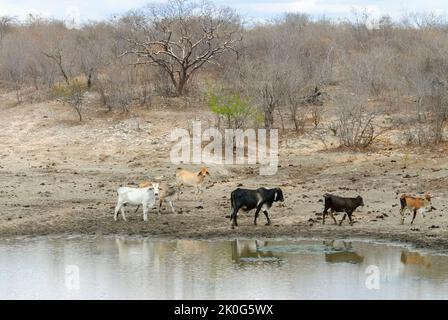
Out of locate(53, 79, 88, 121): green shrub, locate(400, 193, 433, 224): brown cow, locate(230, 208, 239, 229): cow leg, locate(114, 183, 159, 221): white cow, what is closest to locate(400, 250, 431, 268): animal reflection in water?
locate(400, 193, 433, 224): brown cow

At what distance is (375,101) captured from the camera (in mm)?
31953

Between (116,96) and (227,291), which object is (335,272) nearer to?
(227,291)

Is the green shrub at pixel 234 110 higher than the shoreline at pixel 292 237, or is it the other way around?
the green shrub at pixel 234 110

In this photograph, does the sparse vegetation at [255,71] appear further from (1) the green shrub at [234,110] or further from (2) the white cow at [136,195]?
(2) the white cow at [136,195]

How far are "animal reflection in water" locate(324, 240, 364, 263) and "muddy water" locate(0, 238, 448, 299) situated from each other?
0.02m

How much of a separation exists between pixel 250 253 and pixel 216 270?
1.49 metres

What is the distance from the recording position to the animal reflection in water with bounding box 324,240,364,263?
15.5 m

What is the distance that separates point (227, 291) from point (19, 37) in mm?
34039

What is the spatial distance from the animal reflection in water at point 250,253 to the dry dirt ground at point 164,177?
0.45 metres

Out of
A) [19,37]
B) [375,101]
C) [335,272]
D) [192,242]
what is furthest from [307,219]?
[19,37]

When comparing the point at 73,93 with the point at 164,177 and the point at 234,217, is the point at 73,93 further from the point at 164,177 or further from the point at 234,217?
the point at 234,217

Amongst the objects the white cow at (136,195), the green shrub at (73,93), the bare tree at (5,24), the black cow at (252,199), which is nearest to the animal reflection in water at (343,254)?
the black cow at (252,199)

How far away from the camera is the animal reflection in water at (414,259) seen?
49.5 feet
